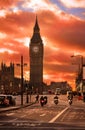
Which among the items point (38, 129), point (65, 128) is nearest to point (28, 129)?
point (38, 129)

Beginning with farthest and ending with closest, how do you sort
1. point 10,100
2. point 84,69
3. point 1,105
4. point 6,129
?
point 84,69, point 10,100, point 1,105, point 6,129

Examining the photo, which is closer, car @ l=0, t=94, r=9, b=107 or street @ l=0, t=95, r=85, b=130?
street @ l=0, t=95, r=85, b=130

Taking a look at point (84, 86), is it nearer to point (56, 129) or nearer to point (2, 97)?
point (2, 97)

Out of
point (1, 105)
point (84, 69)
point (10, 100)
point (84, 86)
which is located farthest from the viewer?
point (84, 86)

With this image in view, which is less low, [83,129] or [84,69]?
[84,69]

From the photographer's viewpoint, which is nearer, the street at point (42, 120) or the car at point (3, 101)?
the street at point (42, 120)

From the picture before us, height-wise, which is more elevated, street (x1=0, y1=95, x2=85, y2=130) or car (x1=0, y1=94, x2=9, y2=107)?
car (x1=0, y1=94, x2=9, y2=107)

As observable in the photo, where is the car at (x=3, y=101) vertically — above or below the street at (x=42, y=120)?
above

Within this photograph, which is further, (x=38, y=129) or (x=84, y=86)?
(x=84, y=86)

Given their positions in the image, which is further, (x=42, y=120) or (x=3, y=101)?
(x=3, y=101)

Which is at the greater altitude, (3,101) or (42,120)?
(3,101)

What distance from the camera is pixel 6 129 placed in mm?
25531

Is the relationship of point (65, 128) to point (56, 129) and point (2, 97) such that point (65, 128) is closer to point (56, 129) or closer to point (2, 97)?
point (56, 129)

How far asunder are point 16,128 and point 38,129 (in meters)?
1.27
